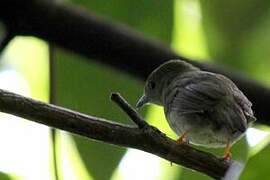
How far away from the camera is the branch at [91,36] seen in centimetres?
186

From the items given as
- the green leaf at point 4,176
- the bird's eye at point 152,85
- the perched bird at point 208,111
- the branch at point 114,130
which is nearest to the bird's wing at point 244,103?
the perched bird at point 208,111

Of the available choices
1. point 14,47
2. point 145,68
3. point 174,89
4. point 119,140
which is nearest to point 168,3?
point 145,68

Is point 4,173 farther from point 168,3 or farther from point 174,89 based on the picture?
point 174,89

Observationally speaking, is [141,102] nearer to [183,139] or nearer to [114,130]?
[183,139]

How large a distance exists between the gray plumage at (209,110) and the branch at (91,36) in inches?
3.5

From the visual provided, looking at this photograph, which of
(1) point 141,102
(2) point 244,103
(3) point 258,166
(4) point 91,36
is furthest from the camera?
(1) point 141,102

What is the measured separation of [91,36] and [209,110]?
443mm

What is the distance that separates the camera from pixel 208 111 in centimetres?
208

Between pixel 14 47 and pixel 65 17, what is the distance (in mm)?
842

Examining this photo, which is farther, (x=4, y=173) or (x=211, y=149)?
(x=211, y=149)

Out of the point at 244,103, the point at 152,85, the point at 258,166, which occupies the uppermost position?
the point at 258,166

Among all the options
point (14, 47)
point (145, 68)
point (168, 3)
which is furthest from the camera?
point (14, 47)

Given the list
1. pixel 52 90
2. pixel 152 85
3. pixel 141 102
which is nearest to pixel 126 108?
pixel 52 90

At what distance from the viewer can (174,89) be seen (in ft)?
8.23
